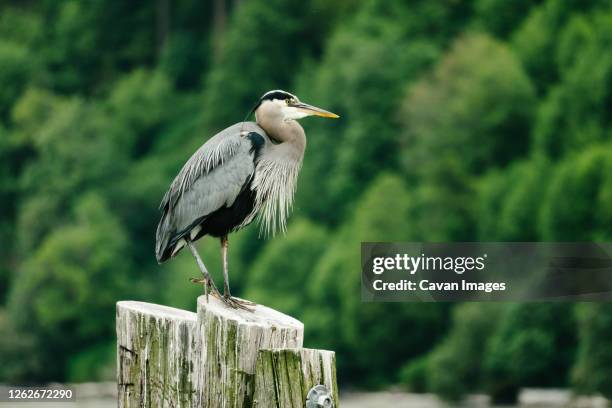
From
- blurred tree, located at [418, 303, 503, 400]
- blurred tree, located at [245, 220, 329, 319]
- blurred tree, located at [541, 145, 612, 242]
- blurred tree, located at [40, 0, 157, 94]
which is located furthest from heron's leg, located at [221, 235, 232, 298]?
blurred tree, located at [40, 0, 157, 94]

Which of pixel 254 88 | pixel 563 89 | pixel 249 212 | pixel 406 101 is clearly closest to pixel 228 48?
pixel 254 88

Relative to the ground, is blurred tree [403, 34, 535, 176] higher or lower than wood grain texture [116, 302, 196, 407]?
higher

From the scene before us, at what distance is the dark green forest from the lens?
3994 cm

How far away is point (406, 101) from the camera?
5175cm

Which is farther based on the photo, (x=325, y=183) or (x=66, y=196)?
(x=66, y=196)

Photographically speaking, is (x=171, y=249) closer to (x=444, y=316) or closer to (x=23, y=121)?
(x=444, y=316)

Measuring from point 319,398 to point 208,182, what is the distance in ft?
8.92

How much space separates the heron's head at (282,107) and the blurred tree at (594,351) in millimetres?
26686

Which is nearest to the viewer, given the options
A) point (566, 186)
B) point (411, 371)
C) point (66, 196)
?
point (566, 186)

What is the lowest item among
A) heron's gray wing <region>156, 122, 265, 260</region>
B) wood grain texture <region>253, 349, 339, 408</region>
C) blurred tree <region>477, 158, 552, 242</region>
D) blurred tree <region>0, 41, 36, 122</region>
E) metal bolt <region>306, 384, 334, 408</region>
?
metal bolt <region>306, 384, 334, 408</region>

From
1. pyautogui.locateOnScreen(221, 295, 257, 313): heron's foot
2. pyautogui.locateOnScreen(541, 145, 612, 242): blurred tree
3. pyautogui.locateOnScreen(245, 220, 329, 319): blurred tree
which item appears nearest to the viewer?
pyautogui.locateOnScreen(221, 295, 257, 313): heron's foot

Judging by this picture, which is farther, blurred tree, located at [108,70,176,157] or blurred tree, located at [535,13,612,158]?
blurred tree, located at [108,70,176,157]

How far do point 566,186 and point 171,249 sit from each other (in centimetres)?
3093

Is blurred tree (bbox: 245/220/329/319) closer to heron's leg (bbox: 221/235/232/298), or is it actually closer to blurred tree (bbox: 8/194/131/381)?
blurred tree (bbox: 8/194/131/381)
